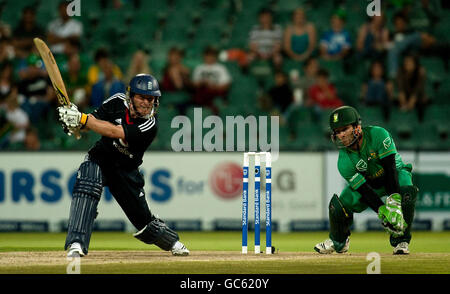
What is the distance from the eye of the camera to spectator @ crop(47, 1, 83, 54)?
18.3 metres

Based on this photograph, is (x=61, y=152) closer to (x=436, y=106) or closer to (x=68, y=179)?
(x=68, y=179)

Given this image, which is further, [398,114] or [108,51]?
[108,51]

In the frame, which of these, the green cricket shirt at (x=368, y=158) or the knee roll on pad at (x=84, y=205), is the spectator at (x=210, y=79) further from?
the knee roll on pad at (x=84, y=205)

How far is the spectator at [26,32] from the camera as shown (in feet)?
60.9

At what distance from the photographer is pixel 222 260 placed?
927 cm

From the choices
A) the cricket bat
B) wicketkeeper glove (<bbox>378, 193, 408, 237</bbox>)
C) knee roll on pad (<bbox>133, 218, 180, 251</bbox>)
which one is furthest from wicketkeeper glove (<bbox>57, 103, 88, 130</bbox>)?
wicketkeeper glove (<bbox>378, 193, 408, 237</bbox>)

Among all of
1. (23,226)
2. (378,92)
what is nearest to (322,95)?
(378,92)

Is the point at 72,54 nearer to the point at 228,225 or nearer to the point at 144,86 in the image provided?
the point at 228,225

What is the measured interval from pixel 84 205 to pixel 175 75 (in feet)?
28.6

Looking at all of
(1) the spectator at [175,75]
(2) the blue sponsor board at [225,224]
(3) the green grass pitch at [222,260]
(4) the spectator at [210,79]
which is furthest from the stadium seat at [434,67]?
(3) the green grass pitch at [222,260]

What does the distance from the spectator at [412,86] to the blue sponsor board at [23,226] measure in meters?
7.39

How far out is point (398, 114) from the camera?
1752cm

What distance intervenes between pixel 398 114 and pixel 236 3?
191 inches

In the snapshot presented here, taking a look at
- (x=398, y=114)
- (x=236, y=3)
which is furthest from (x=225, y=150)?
(x=236, y=3)
